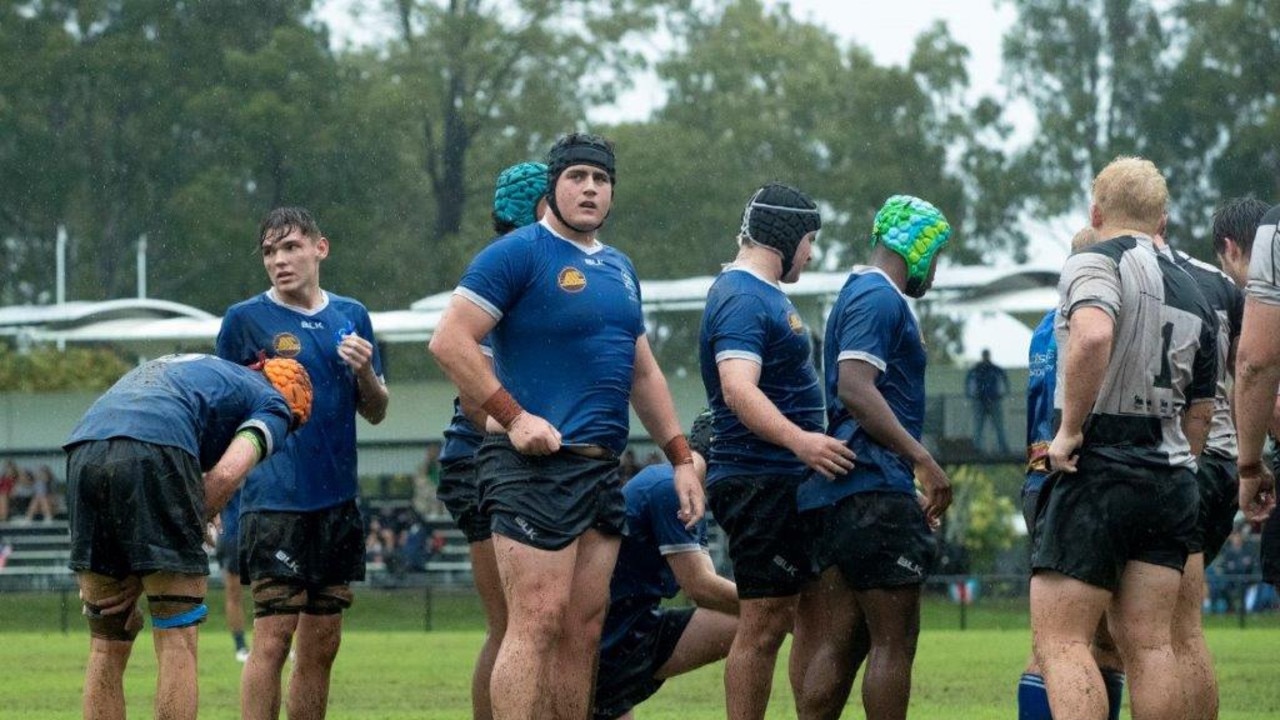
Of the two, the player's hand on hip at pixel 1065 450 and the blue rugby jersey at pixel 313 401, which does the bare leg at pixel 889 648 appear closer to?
the player's hand on hip at pixel 1065 450

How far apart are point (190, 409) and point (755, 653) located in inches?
101

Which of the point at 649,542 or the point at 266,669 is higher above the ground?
the point at 649,542

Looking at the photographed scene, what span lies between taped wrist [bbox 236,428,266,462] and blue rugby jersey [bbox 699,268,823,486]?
1.99m

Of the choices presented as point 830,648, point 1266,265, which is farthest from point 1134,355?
point 830,648

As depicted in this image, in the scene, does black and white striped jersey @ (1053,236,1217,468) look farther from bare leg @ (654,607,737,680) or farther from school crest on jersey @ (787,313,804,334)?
bare leg @ (654,607,737,680)

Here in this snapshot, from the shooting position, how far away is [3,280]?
2125 inches

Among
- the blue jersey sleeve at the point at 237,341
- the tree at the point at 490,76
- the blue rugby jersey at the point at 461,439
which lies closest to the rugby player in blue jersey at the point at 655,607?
the blue rugby jersey at the point at 461,439

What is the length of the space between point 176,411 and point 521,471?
1324mm

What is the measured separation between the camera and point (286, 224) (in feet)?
32.9

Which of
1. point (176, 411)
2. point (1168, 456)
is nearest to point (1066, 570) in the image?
point (1168, 456)

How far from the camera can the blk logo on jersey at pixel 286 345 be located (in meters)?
9.91

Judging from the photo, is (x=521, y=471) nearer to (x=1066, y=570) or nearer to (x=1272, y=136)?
(x=1066, y=570)

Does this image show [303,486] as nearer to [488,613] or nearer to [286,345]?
[286,345]

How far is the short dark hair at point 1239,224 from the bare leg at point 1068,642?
105 inches
